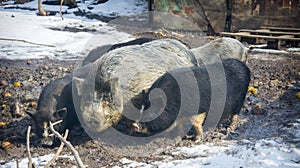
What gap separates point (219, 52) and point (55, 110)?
3.09m

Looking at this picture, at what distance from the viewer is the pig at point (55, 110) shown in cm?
487

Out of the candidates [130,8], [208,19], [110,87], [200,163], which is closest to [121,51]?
[110,87]

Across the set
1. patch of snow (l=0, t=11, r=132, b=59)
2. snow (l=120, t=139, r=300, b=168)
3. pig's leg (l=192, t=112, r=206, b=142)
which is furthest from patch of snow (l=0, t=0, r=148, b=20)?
snow (l=120, t=139, r=300, b=168)

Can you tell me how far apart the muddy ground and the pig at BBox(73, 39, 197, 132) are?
0.52m

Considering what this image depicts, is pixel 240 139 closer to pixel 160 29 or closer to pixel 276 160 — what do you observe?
pixel 276 160

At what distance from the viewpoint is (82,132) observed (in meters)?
5.36

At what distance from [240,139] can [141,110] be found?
1358 millimetres

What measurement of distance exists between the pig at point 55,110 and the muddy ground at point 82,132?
0.20 meters

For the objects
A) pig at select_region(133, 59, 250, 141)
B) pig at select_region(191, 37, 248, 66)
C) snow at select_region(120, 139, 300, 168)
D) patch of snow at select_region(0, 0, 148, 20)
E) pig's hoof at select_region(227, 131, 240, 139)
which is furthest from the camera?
patch of snow at select_region(0, 0, 148, 20)

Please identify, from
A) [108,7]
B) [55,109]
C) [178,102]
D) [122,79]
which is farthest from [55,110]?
[108,7]

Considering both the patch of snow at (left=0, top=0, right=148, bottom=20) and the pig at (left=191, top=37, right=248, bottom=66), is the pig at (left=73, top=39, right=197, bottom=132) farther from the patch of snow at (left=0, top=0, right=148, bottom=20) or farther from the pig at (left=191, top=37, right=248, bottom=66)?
the patch of snow at (left=0, top=0, right=148, bottom=20)

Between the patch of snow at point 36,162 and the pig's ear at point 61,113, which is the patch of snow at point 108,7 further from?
the patch of snow at point 36,162

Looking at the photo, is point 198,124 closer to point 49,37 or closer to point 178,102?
point 178,102

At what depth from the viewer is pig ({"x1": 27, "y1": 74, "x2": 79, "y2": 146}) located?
487 cm
